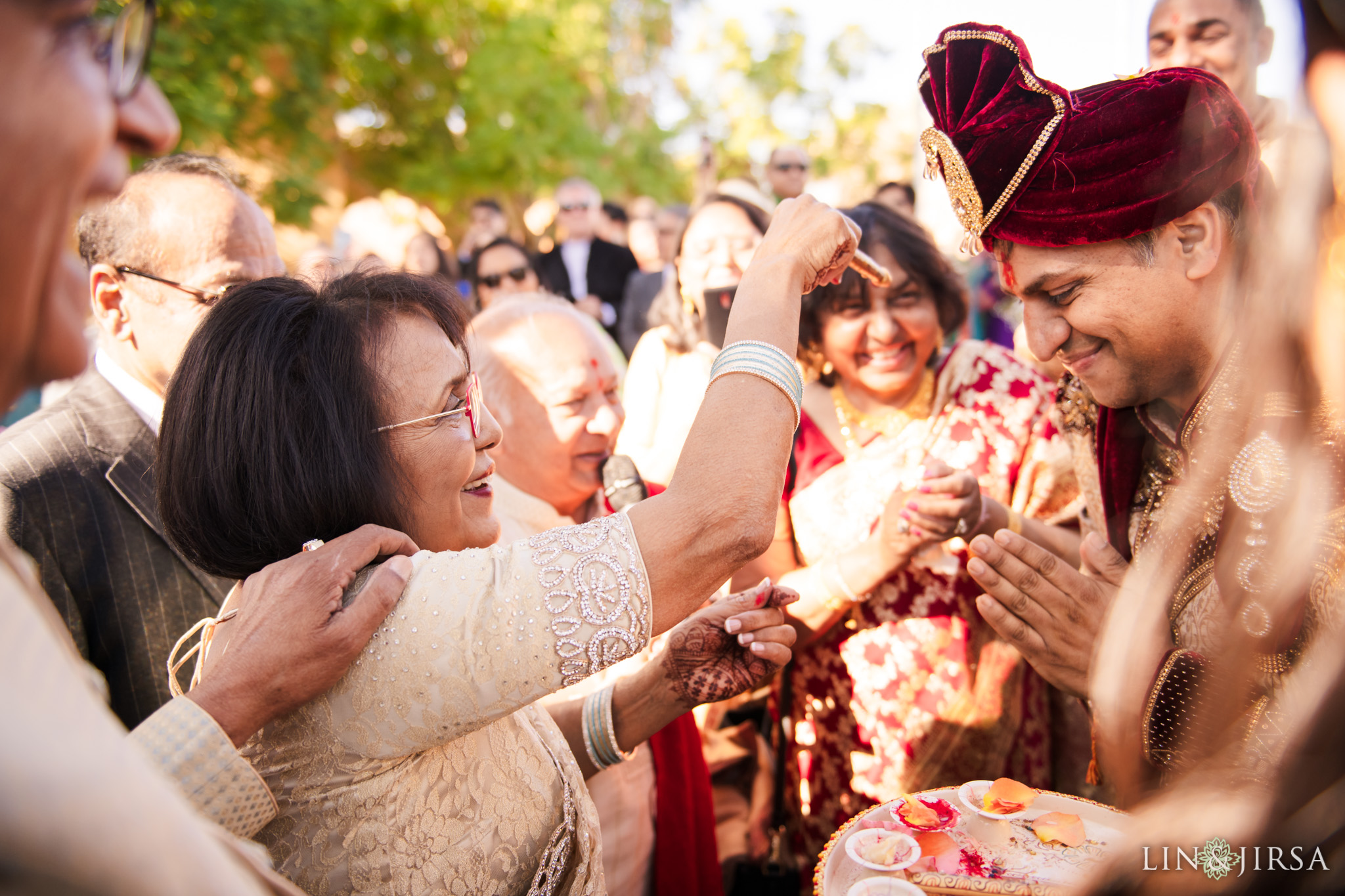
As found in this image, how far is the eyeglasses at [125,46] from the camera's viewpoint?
0.89 metres

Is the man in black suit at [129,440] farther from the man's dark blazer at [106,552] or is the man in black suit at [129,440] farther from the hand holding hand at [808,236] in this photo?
the hand holding hand at [808,236]

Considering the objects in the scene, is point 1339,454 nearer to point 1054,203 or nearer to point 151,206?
point 1054,203

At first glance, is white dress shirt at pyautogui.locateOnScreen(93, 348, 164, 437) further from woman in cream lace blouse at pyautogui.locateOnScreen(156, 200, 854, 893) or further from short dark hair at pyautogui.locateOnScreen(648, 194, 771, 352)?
short dark hair at pyautogui.locateOnScreen(648, 194, 771, 352)

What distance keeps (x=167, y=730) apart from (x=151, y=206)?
1.99 meters

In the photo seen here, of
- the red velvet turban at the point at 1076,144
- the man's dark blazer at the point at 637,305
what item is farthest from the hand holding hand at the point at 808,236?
the man's dark blazer at the point at 637,305

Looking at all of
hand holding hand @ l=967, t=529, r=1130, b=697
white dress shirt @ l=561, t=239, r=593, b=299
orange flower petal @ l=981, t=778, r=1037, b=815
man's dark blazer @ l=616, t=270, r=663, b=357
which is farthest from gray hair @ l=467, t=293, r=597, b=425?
white dress shirt @ l=561, t=239, r=593, b=299

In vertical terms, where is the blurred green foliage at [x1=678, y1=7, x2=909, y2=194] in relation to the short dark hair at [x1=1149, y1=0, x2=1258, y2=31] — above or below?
above

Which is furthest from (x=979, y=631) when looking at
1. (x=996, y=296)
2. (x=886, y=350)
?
(x=996, y=296)

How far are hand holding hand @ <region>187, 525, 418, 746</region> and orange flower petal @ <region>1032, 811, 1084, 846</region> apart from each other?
142 cm

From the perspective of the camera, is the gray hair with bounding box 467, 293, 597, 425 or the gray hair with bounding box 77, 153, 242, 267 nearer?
the gray hair with bounding box 77, 153, 242, 267

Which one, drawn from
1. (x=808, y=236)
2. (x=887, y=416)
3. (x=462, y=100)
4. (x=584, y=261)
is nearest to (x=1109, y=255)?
(x=808, y=236)

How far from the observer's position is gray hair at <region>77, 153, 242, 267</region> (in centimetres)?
255

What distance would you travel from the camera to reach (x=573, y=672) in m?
1.30

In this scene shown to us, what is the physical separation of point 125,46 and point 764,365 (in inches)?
40.6
